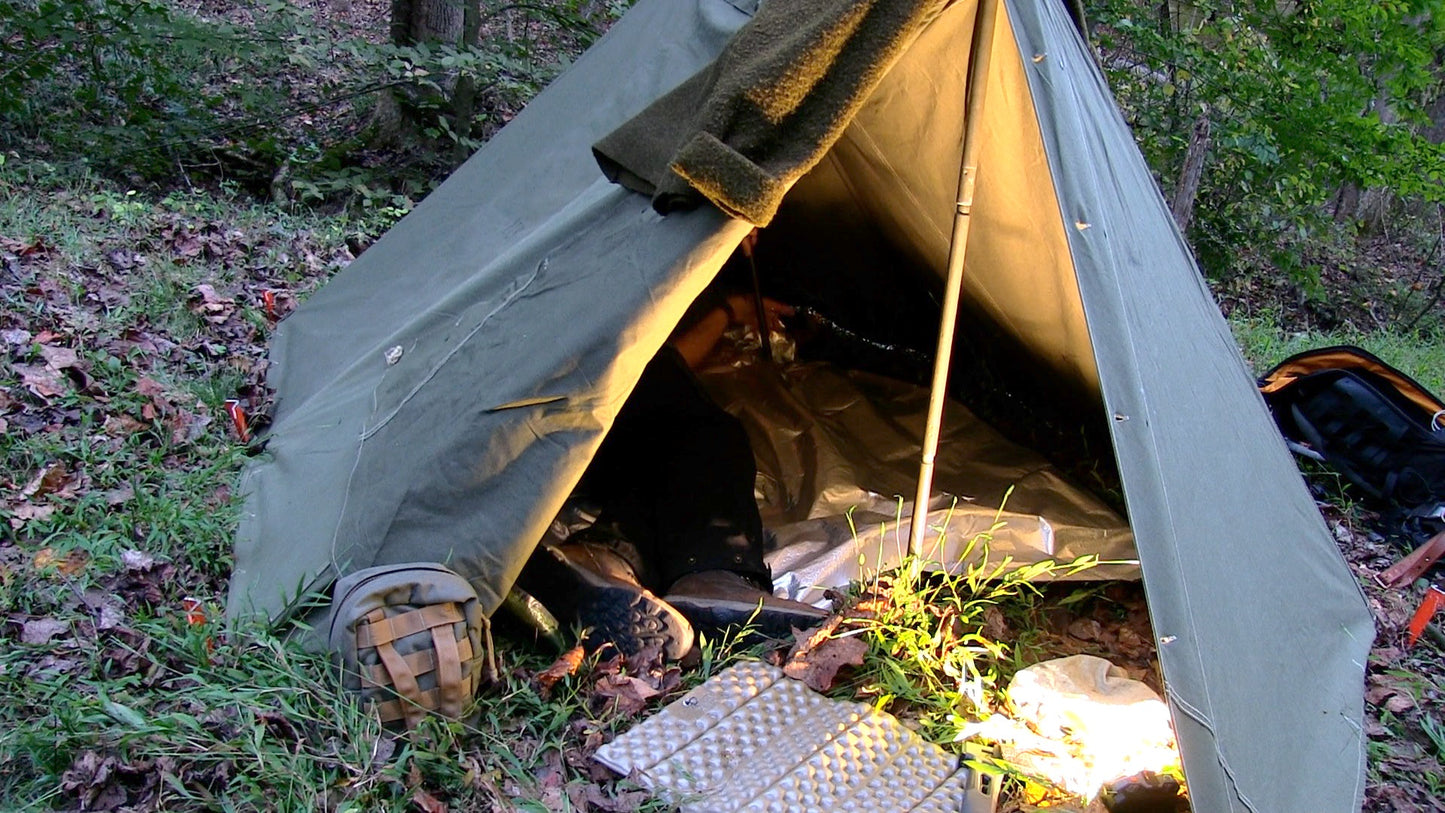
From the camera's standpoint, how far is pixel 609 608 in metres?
2.40

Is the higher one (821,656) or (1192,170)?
(1192,170)

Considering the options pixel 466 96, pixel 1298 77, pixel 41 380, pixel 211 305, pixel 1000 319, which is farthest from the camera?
pixel 1298 77

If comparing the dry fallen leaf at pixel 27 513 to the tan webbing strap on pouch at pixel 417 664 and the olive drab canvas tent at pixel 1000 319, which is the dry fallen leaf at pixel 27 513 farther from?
the tan webbing strap on pouch at pixel 417 664

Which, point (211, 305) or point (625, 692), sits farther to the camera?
point (211, 305)

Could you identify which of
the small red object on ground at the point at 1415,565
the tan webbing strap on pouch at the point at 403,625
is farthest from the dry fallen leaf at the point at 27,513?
the small red object on ground at the point at 1415,565

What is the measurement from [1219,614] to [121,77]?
6.33 metres

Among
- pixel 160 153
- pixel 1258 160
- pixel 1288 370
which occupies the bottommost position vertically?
pixel 160 153

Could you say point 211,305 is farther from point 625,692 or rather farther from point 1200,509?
point 1200,509

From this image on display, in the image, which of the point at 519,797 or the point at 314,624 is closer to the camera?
the point at 519,797

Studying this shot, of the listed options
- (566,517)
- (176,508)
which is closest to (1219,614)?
(566,517)

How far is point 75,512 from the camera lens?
8.80ft

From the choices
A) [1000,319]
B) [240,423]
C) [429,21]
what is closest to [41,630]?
[240,423]

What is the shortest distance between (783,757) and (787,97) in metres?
1.29

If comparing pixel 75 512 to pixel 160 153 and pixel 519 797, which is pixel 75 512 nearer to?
pixel 519 797
